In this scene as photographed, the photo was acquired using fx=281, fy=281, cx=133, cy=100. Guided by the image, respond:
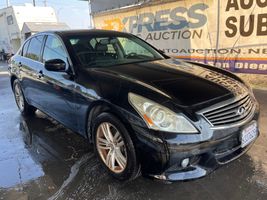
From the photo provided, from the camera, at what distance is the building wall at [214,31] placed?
6.57 metres

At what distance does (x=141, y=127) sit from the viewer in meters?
2.39

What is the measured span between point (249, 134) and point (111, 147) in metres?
1.36

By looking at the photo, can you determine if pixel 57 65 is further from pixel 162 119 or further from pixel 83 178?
pixel 162 119

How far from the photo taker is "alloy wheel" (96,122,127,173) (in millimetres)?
2729

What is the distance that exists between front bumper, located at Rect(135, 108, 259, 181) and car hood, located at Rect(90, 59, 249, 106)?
1.08 feet

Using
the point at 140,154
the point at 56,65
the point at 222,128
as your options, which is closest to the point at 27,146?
the point at 56,65

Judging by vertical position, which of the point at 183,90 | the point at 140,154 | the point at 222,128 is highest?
the point at 183,90

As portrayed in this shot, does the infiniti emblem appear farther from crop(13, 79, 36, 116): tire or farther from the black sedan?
crop(13, 79, 36, 116): tire

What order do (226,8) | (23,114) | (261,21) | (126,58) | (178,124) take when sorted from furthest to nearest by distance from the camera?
(226,8) → (261,21) → (23,114) → (126,58) → (178,124)

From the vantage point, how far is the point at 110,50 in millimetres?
3826

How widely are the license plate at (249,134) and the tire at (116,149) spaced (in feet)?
3.29

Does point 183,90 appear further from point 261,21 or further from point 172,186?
point 261,21

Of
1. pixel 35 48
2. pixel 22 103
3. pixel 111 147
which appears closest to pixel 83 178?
pixel 111 147

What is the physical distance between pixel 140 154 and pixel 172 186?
580 mm
